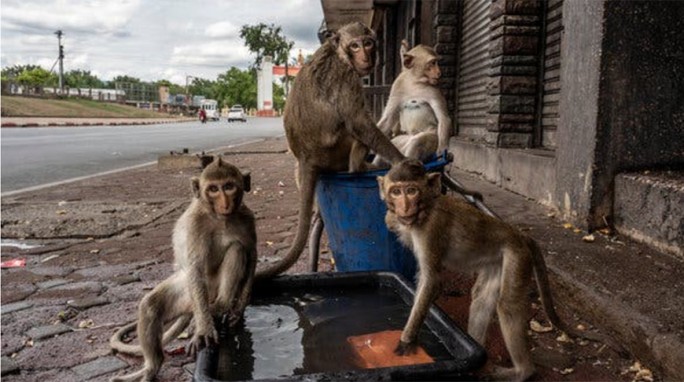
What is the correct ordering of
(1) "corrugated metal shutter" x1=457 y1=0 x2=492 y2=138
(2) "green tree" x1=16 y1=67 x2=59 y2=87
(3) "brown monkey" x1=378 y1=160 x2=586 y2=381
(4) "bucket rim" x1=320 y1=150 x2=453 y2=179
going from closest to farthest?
(3) "brown monkey" x1=378 y1=160 x2=586 y2=381, (4) "bucket rim" x1=320 y1=150 x2=453 y2=179, (1) "corrugated metal shutter" x1=457 y1=0 x2=492 y2=138, (2) "green tree" x1=16 y1=67 x2=59 y2=87

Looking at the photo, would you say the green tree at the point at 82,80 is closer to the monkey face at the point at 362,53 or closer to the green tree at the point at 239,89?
the green tree at the point at 239,89

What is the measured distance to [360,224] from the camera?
12.5ft

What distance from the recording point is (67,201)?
7891 mm

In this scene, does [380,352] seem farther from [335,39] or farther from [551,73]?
[551,73]

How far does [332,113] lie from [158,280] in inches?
71.7

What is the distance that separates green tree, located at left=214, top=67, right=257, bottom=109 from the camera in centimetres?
10569

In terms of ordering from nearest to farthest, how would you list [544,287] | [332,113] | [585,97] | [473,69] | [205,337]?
[205,337] < [544,287] < [332,113] < [585,97] < [473,69]

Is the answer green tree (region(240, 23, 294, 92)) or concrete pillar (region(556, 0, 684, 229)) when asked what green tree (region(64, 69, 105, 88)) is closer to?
green tree (region(240, 23, 294, 92))

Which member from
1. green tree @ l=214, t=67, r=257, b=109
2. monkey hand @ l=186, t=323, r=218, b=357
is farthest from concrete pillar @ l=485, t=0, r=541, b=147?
green tree @ l=214, t=67, r=257, b=109

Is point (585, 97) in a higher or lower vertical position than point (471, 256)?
higher

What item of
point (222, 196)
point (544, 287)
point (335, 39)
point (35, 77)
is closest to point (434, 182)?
point (544, 287)

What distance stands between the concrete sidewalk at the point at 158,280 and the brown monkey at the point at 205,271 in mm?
275

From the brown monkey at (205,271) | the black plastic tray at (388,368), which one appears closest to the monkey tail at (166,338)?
the brown monkey at (205,271)

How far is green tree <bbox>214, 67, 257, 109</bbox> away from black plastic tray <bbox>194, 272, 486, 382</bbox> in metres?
104
